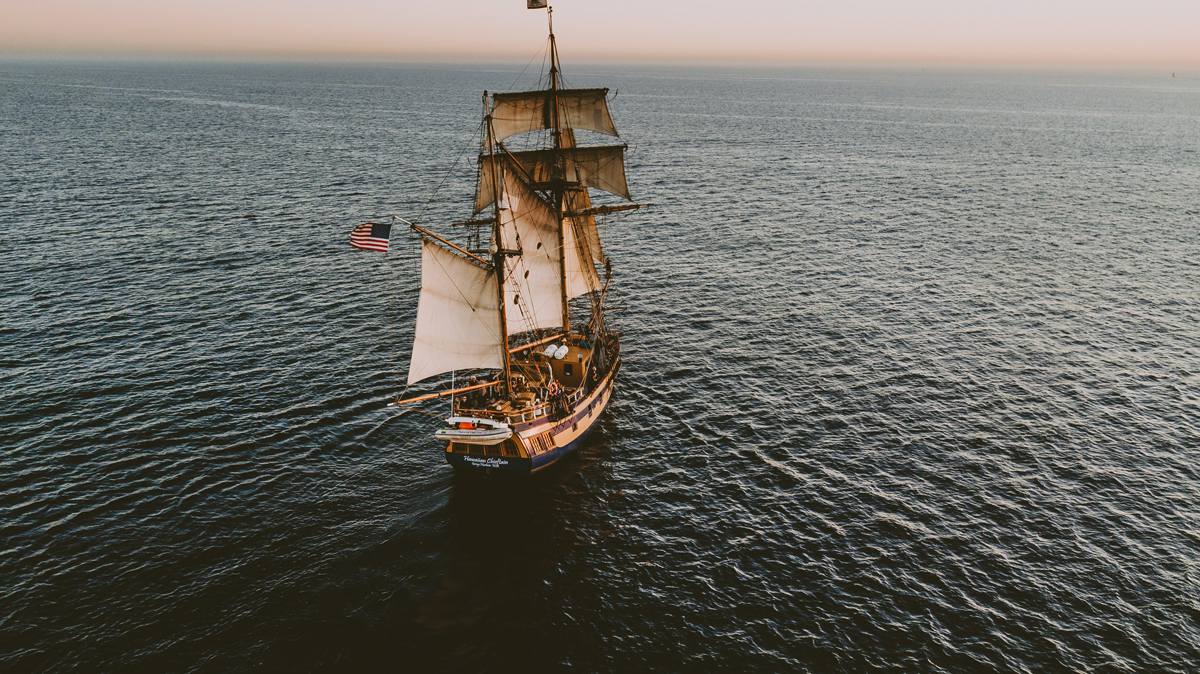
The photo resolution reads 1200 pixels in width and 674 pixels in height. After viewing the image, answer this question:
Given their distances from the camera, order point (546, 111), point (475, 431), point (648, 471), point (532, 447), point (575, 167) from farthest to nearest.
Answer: point (575, 167) < point (546, 111) < point (648, 471) < point (532, 447) < point (475, 431)

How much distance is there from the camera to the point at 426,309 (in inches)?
1763

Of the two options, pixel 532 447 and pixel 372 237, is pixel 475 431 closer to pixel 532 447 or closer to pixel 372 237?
pixel 532 447

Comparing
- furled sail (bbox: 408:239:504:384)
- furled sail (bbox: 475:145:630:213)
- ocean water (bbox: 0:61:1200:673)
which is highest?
furled sail (bbox: 475:145:630:213)

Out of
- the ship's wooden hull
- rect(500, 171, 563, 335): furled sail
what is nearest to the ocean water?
the ship's wooden hull

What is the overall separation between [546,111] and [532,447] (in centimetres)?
3111

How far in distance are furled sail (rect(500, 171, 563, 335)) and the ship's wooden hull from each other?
8838 mm

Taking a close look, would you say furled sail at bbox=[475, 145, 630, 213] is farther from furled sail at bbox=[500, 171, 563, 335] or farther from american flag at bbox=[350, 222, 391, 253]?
american flag at bbox=[350, 222, 391, 253]

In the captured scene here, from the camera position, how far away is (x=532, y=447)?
4453 centimetres

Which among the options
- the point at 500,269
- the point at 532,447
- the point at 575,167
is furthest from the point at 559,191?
the point at 532,447

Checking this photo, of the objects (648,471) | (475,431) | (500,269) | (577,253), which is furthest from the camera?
(577,253)

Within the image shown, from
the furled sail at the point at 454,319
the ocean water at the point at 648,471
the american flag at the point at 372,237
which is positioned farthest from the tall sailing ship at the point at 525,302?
the ocean water at the point at 648,471

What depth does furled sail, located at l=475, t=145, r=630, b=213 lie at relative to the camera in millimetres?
58156

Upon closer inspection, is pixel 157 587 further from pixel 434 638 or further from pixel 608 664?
pixel 608 664

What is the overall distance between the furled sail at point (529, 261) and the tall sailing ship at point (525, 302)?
96mm
